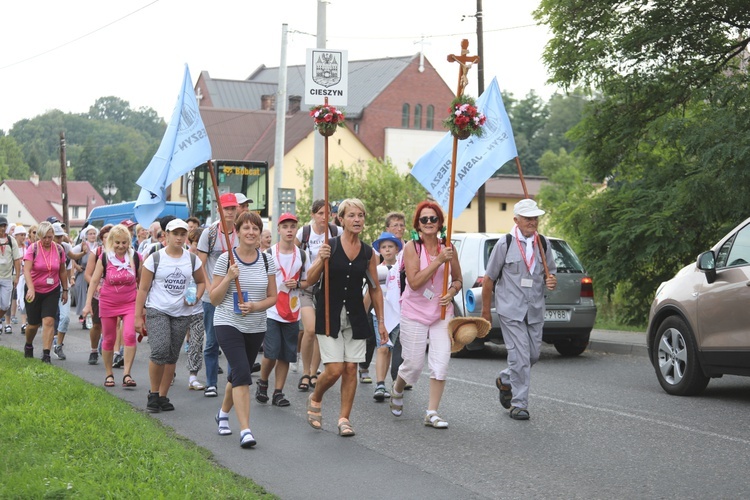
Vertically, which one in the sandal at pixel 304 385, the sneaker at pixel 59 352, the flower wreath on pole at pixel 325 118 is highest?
the flower wreath on pole at pixel 325 118

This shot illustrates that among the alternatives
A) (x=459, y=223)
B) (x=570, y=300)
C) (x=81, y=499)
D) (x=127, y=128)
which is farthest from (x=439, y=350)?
(x=127, y=128)

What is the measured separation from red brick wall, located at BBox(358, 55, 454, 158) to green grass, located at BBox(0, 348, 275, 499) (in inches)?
2599

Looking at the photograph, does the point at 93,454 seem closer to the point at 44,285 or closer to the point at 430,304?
the point at 430,304

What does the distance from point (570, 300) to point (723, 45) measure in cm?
711

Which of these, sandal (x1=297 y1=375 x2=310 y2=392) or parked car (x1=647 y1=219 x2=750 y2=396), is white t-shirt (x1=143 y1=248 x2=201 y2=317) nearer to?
sandal (x1=297 y1=375 x2=310 y2=392)

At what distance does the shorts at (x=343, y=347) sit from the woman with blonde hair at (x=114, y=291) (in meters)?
3.82

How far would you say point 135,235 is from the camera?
19.4 m

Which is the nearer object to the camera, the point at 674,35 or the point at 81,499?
the point at 81,499

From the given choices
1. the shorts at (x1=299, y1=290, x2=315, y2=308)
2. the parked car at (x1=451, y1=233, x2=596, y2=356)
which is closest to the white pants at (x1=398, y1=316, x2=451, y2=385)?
the shorts at (x1=299, y1=290, x2=315, y2=308)

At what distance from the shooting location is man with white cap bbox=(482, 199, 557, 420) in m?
9.61

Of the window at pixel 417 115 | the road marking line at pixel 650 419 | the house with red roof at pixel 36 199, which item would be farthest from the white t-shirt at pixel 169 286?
the house with red roof at pixel 36 199

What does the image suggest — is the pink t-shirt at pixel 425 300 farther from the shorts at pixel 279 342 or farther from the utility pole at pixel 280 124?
the utility pole at pixel 280 124

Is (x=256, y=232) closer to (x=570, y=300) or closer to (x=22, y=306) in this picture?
(x=570, y=300)

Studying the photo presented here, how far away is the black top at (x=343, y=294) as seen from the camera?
8.79 meters
